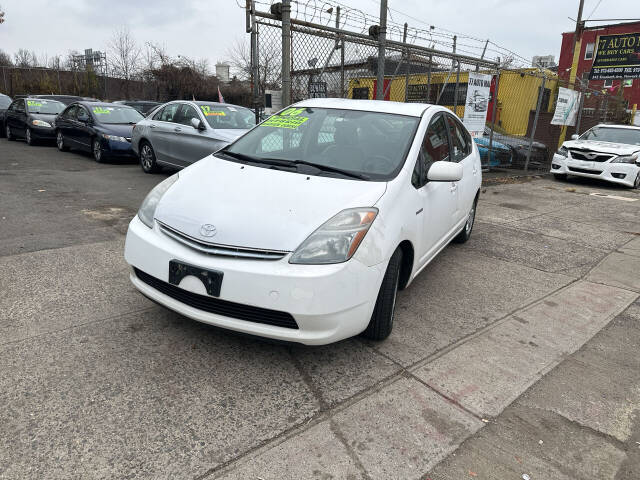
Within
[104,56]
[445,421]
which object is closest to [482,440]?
[445,421]

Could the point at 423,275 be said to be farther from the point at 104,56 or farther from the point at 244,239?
the point at 104,56

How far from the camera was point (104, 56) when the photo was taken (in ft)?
105

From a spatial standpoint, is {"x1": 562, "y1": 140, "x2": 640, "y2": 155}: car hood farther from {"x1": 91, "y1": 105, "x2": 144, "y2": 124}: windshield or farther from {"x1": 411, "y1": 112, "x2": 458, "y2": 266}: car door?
{"x1": 91, "y1": 105, "x2": 144, "y2": 124}: windshield

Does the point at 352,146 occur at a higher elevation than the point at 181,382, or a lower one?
higher

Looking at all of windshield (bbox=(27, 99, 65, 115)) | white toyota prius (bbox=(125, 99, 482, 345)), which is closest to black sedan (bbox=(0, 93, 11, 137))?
windshield (bbox=(27, 99, 65, 115))

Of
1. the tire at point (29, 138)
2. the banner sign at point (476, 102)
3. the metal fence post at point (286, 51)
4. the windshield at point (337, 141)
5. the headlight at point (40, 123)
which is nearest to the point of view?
the windshield at point (337, 141)

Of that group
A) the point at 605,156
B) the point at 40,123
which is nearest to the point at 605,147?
the point at 605,156

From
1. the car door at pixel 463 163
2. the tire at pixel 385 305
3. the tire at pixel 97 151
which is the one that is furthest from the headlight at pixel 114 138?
the tire at pixel 385 305

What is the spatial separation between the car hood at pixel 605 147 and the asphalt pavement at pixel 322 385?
26.4 feet

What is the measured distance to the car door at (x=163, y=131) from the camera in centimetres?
870

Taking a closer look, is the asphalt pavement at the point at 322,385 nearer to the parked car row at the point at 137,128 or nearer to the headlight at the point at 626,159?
the parked car row at the point at 137,128

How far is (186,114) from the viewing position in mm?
8609

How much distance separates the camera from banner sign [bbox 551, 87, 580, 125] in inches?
506

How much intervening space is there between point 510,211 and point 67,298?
6.89 metres
